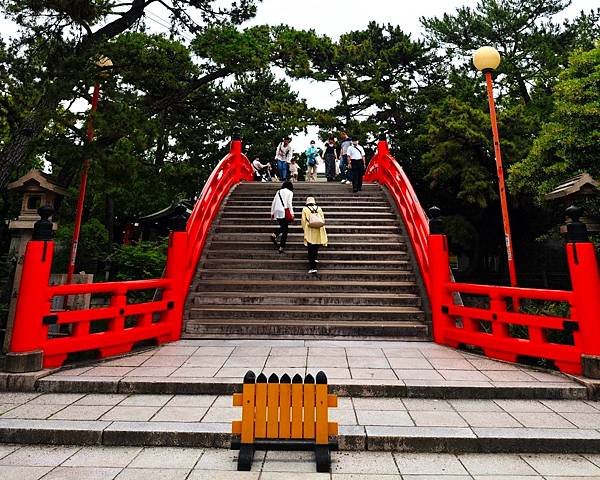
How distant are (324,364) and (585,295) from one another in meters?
3.18

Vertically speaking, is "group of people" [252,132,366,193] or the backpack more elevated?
the backpack

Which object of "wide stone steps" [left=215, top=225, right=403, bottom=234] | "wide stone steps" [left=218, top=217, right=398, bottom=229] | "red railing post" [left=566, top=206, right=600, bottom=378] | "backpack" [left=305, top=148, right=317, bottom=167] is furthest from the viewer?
"backpack" [left=305, top=148, right=317, bottom=167]

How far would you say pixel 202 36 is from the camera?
36.4 feet

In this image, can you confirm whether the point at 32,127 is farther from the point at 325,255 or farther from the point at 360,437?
the point at 360,437

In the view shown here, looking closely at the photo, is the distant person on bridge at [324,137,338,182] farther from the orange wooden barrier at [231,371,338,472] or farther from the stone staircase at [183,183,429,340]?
the orange wooden barrier at [231,371,338,472]

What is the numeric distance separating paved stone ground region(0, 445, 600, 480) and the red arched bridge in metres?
1.81

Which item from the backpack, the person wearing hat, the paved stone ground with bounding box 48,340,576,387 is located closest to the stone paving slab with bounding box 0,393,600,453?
the paved stone ground with bounding box 48,340,576,387

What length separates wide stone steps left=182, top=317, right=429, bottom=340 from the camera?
632cm

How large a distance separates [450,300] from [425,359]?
1.38 metres

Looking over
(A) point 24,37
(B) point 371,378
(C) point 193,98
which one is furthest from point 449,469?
(C) point 193,98

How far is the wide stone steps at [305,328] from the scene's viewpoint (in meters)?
6.32

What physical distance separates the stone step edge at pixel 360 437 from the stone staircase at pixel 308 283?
117 inches

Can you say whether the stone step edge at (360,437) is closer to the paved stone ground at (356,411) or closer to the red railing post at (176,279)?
the paved stone ground at (356,411)

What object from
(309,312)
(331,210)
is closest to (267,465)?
(309,312)
